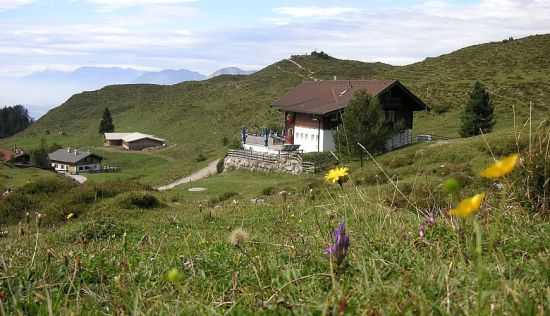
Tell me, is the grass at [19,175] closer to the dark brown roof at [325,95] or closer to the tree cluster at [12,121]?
the dark brown roof at [325,95]

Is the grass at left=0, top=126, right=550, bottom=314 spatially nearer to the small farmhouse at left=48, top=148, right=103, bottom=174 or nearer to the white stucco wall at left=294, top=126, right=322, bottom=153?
the white stucco wall at left=294, top=126, right=322, bottom=153

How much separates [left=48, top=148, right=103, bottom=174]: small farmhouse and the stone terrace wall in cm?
3555

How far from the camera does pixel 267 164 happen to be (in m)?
41.7

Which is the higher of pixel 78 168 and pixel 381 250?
Result: pixel 381 250

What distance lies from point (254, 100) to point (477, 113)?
212ft

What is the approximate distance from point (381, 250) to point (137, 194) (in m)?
19.3

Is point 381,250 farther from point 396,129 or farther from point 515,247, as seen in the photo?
point 396,129

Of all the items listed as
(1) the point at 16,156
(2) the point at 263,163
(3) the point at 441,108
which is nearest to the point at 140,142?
(1) the point at 16,156

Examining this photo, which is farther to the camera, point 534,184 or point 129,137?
point 129,137

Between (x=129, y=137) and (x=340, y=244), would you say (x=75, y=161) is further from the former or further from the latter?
→ (x=340, y=244)

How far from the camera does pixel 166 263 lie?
416cm

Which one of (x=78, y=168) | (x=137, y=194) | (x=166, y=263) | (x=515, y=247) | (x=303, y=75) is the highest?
(x=303, y=75)

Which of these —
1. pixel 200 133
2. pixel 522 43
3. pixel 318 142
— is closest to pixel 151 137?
pixel 200 133

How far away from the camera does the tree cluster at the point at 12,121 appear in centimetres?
14588
